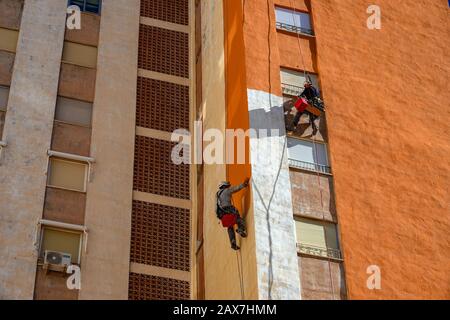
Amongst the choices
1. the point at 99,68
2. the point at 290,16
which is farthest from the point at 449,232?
the point at 99,68

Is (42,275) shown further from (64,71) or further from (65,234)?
(64,71)

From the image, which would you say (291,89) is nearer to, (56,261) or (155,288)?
(155,288)

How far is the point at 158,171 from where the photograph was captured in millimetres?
31297

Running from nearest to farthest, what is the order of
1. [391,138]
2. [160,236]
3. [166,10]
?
[391,138] < [160,236] < [166,10]

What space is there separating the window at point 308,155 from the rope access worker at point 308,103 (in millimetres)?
442

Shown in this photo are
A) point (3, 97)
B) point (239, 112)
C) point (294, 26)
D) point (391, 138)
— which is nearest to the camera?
point (239, 112)

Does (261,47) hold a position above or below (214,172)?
above

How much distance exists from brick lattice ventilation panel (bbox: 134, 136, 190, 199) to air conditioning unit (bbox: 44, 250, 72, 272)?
3694 mm

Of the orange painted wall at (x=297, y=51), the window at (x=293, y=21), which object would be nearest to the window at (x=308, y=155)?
the orange painted wall at (x=297, y=51)

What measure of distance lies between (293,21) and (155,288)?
9957mm

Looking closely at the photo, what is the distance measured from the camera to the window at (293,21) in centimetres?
3088

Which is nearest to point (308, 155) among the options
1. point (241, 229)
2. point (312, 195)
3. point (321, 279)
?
point (312, 195)

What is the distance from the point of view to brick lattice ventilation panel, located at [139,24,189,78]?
34.2 metres

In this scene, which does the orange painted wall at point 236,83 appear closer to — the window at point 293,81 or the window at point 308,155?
the window at point 293,81
